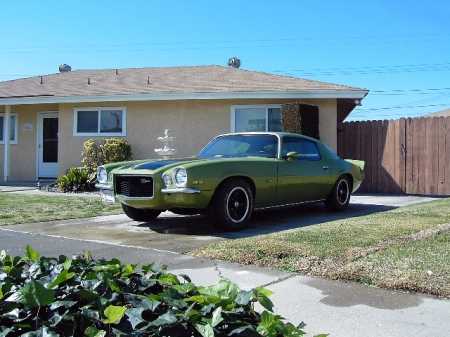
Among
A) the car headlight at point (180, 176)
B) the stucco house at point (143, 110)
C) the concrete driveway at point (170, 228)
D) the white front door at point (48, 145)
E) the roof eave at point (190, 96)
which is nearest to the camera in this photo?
the concrete driveway at point (170, 228)

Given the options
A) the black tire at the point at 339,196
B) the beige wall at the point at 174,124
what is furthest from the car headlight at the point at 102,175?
the beige wall at the point at 174,124

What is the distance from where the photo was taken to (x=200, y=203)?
6.15m

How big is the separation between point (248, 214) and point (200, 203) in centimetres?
74

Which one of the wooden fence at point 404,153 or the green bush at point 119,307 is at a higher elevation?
the wooden fence at point 404,153

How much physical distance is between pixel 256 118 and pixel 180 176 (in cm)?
799

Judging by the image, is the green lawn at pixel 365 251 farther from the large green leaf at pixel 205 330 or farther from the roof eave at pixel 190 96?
the roof eave at pixel 190 96

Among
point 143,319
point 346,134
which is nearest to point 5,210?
point 143,319

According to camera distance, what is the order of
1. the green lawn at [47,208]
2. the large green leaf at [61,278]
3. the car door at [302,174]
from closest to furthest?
1. the large green leaf at [61,278]
2. the car door at [302,174]
3. the green lawn at [47,208]

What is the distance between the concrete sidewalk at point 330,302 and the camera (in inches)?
118

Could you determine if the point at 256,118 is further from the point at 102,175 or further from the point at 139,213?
the point at 102,175

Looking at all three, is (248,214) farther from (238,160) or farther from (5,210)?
(5,210)

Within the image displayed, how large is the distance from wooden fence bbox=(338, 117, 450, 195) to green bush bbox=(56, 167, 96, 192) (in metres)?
7.12

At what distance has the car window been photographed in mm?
7550

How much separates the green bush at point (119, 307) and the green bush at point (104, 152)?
457 inches
